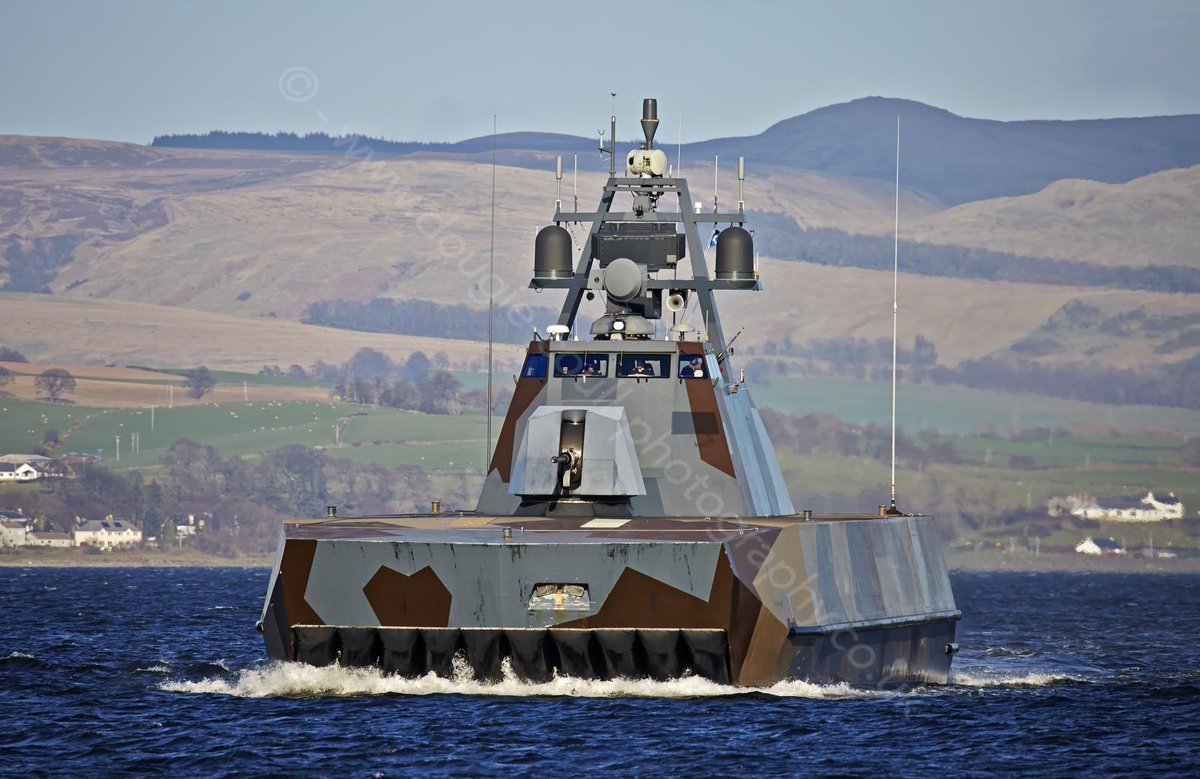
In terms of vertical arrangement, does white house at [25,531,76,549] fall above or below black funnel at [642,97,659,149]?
below

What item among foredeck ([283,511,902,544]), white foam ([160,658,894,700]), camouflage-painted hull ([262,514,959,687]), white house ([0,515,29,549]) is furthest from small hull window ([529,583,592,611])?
white house ([0,515,29,549])

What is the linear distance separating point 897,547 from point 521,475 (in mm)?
5664

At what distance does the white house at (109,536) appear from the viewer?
123 m

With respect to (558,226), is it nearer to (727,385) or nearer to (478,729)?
(727,385)

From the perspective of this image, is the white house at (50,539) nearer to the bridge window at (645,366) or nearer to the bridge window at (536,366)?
the bridge window at (536,366)

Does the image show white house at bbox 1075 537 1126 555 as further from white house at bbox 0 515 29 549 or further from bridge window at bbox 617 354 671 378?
Result: bridge window at bbox 617 354 671 378

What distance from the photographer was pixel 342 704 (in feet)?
84.1

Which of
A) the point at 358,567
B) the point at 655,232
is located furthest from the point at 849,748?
the point at 655,232

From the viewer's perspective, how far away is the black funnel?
32.8 m

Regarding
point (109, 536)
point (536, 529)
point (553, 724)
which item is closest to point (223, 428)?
point (109, 536)

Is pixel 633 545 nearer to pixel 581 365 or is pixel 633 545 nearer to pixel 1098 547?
pixel 581 365

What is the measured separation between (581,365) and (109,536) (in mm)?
97395

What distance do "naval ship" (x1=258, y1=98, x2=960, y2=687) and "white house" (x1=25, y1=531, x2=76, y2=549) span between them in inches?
3742

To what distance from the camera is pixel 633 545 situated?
24.7 metres
